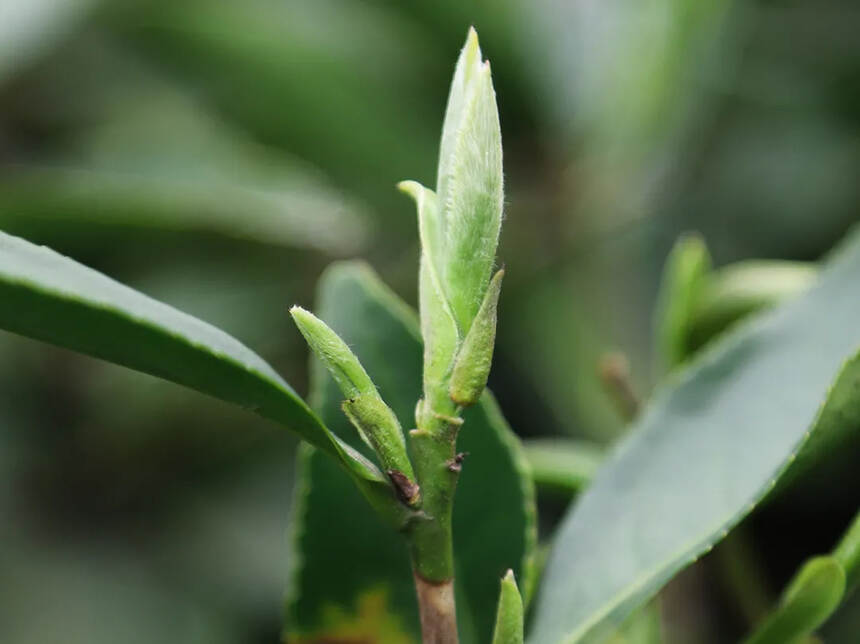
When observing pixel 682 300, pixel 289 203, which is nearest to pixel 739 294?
pixel 682 300

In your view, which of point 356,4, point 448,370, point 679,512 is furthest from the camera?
point 356,4

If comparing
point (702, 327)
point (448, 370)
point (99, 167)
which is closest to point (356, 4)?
point (99, 167)

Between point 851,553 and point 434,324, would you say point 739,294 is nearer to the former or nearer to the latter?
point 851,553

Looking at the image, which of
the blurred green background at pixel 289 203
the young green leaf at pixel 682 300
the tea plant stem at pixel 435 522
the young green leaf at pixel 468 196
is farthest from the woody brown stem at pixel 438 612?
the blurred green background at pixel 289 203

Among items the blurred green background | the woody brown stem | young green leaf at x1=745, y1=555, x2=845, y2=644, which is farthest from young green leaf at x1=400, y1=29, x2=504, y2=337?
the blurred green background

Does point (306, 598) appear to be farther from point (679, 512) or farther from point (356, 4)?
point (356, 4)

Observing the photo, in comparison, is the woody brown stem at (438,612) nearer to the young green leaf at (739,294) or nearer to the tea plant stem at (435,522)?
the tea plant stem at (435,522)
